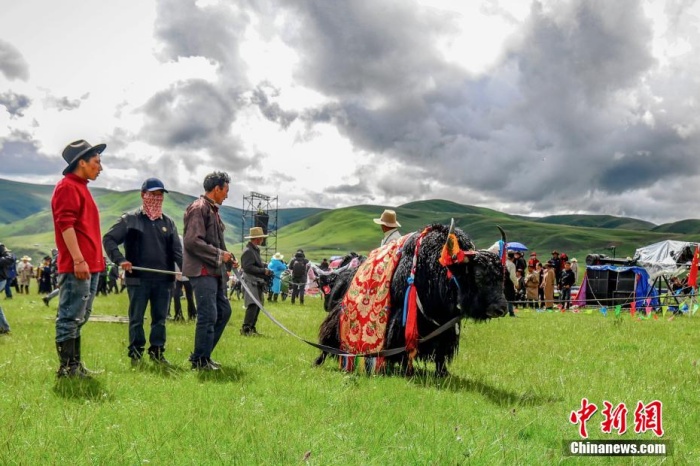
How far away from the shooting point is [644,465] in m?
3.25

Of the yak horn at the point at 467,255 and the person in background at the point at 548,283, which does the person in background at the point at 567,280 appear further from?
the yak horn at the point at 467,255

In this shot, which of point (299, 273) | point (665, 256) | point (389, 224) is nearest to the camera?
point (389, 224)

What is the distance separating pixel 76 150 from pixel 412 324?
14.2 ft

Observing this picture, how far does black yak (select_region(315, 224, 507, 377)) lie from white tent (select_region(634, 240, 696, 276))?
1885 centimetres

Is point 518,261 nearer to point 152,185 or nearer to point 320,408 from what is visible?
point 152,185

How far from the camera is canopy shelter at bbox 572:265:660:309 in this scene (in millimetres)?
19781

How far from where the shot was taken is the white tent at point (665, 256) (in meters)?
21.7

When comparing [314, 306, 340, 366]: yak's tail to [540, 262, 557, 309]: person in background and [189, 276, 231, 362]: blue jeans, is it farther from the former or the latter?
[540, 262, 557, 309]: person in background

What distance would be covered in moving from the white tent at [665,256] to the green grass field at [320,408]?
15.8 m

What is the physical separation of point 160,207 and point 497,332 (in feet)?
25.2

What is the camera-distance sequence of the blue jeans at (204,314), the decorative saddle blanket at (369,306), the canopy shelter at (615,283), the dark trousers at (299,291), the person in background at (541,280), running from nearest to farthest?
1. the blue jeans at (204,314)
2. the decorative saddle blanket at (369,306)
3. the canopy shelter at (615,283)
4. the person in background at (541,280)
5. the dark trousers at (299,291)

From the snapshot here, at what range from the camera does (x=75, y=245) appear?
5.02 metres

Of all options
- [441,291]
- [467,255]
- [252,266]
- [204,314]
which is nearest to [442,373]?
[441,291]

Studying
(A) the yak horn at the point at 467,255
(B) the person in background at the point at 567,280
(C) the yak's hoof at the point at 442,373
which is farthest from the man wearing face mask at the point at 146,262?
(B) the person in background at the point at 567,280
